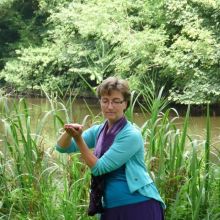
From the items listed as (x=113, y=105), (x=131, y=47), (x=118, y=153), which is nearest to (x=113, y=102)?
(x=113, y=105)

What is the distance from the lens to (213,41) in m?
14.1

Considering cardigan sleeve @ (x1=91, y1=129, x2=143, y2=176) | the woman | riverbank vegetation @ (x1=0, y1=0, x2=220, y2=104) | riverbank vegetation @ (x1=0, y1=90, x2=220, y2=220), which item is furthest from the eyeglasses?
riverbank vegetation @ (x1=0, y1=0, x2=220, y2=104)

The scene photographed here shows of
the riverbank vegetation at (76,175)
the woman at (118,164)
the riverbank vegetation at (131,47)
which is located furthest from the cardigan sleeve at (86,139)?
the riverbank vegetation at (131,47)

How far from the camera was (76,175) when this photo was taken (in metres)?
3.00

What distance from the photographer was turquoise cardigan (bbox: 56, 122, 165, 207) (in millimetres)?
1973

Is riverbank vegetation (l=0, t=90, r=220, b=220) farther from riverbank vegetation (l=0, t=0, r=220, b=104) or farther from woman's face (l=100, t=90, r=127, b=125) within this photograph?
riverbank vegetation (l=0, t=0, r=220, b=104)

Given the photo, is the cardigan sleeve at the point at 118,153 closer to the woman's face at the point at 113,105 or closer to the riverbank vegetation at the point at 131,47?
the woman's face at the point at 113,105

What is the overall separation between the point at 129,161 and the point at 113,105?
244 mm

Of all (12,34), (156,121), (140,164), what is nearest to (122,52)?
(12,34)

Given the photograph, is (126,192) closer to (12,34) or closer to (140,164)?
(140,164)

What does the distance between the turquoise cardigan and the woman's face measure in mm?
65

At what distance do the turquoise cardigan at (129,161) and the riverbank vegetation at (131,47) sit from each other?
8553 mm

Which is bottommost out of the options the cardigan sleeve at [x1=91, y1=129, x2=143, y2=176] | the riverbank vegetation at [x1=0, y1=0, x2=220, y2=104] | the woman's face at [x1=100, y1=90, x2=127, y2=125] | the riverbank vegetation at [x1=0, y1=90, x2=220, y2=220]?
the riverbank vegetation at [x1=0, y1=90, x2=220, y2=220]

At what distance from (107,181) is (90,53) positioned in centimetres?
1646
